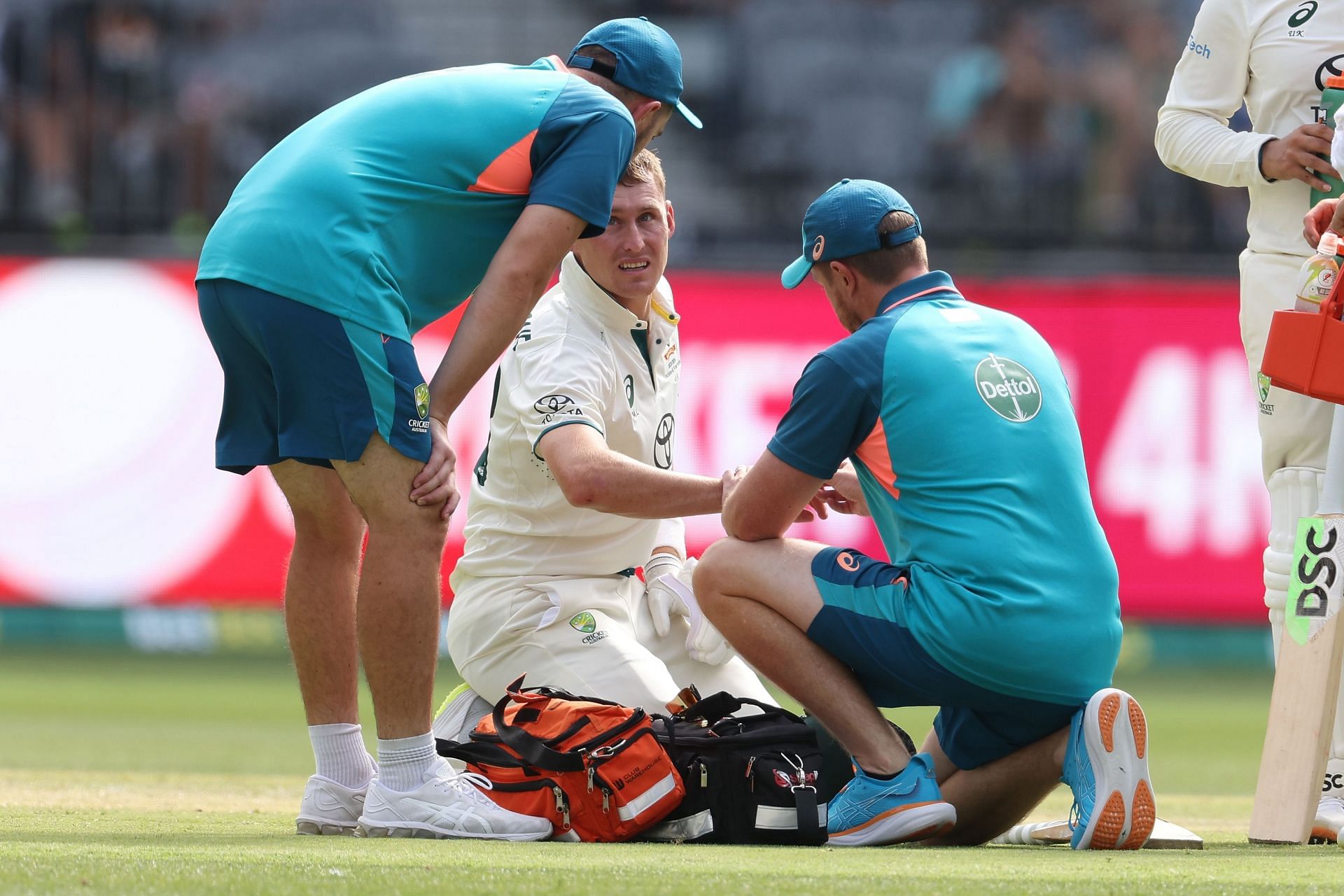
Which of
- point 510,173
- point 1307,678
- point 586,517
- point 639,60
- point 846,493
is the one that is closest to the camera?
point 510,173

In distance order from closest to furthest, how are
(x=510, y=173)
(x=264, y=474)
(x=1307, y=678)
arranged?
(x=510, y=173), (x=1307, y=678), (x=264, y=474)

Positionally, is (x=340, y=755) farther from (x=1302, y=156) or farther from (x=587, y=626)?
(x=1302, y=156)

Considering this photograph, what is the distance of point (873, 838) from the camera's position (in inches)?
152

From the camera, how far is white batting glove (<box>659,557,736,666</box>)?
491cm

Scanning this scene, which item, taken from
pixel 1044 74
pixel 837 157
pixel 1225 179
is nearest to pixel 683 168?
pixel 837 157

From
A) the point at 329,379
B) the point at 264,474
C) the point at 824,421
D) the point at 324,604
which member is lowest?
the point at 264,474

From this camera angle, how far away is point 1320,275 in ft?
13.7

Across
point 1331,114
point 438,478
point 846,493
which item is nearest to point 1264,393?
point 1331,114

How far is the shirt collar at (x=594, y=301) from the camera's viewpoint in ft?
16.0

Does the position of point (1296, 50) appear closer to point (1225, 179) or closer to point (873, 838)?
point (1225, 179)

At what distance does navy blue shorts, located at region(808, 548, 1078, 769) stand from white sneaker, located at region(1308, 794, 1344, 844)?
757 mm

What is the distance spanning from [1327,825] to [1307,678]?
0.40 meters

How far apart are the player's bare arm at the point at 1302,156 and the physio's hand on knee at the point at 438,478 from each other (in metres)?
2.37

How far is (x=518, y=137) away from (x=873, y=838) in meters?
1.81
